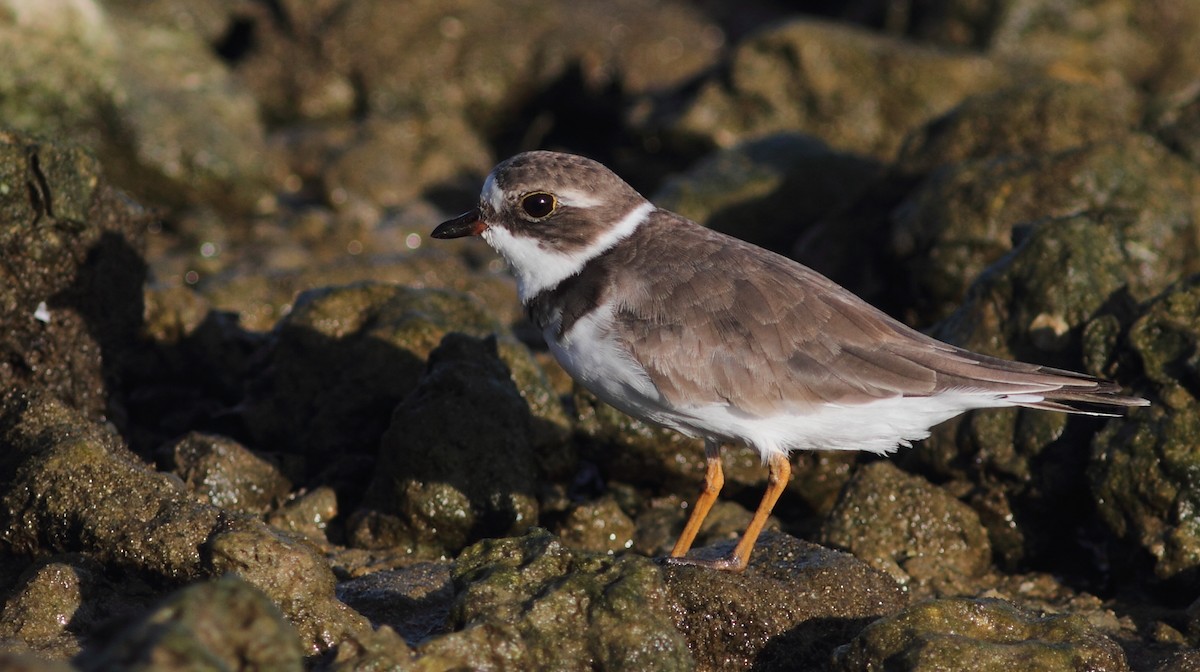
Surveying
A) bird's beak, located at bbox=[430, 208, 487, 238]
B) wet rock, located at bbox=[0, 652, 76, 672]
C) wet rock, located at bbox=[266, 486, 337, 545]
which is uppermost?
bird's beak, located at bbox=[430, 208, 487, 238]


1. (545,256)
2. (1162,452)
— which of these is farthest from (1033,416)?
(545,256)

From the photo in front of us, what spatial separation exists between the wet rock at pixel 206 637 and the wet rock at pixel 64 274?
3.58m

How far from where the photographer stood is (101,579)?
5.93 metres

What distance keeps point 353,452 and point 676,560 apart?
2693mm

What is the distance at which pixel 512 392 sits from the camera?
789 centimetres

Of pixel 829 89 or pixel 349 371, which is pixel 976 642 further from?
pixel 829 89

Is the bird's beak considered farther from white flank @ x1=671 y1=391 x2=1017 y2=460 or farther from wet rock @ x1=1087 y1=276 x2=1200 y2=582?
wet rock @ x1=1087 y1=276 x2=1200 y2=582

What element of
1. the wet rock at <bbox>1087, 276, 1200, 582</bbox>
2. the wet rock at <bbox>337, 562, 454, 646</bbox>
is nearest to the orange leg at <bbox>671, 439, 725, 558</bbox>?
the wet rock at <bbox>337, 562, 454, 646</bbox>

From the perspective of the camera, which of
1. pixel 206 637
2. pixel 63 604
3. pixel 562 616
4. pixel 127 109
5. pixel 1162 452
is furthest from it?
pixel 127 109

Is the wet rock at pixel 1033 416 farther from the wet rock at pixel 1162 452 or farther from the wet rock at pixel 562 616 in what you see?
the wet rock at pixel 562 616

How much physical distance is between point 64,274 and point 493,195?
287cm

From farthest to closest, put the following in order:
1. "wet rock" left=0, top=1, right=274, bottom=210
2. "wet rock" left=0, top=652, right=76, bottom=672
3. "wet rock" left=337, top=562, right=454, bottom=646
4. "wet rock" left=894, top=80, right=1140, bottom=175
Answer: "wet rock" left=0, top=1, right=274, bottom=210
"wet rock" left=894, top=80, right=1140, bottom=175
"wet rock" left=337, top=562, right=454, bottom=646
"wet rock" left=0, top=652, right=76, bottom=672

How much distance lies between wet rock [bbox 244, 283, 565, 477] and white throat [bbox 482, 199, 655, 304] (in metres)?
1.47

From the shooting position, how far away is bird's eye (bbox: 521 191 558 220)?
6.88m
